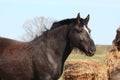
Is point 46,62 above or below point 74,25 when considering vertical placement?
below

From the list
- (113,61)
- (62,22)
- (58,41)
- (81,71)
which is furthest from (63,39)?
(81,71)

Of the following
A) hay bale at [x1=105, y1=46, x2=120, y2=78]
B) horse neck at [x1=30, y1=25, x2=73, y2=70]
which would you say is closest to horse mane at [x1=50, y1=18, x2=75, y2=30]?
horse neck at [x1=30, y1=25, x2=73, y2=70]

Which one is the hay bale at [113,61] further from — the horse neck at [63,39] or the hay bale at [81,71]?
the hay bale at [81,71]

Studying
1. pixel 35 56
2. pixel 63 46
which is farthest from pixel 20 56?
pixel 63 46

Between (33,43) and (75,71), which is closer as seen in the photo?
(33,43)

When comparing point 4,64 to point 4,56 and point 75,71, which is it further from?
point 75,71

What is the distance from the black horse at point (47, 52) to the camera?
30.3ft

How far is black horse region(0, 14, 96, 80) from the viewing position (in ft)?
30.3

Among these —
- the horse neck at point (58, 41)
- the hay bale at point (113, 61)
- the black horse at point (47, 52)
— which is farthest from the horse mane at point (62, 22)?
the hay bale at point (113, 61)

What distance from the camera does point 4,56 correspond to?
9.56 meters

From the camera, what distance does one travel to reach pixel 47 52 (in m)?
9.35

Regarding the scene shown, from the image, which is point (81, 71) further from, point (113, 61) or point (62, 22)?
point (62, 22)

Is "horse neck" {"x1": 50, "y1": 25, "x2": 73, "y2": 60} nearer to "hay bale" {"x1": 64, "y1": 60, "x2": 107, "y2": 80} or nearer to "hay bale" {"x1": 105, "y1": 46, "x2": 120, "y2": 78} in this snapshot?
"hay bale" {"x1": 105, "y1": 46, "x2": 120, "y2": 78}

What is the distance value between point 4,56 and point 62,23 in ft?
5.04
